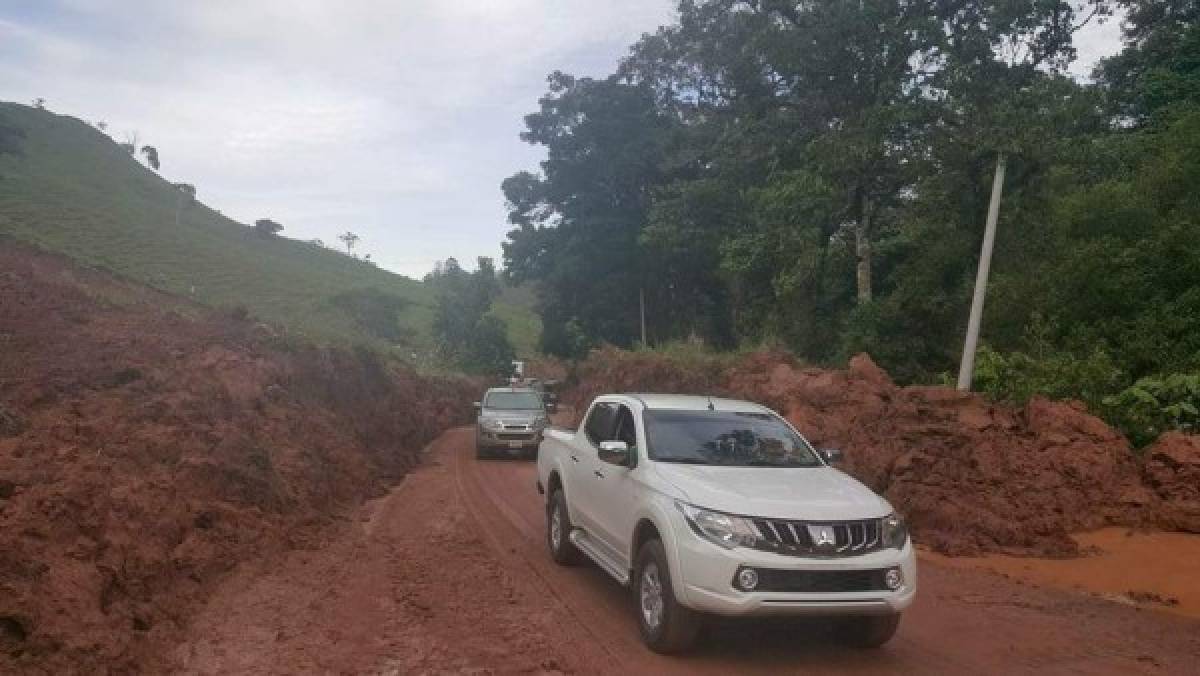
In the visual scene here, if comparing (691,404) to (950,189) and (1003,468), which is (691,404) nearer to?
(1003,468)

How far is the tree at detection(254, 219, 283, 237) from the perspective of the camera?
310 ft

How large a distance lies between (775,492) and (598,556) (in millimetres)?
2246

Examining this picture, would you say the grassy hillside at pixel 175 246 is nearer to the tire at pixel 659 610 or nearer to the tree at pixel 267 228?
the tree at pixel 267 228

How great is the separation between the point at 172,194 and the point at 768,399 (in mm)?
Result: 83358

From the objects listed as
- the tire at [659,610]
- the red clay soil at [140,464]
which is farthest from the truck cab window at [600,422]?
the red clay soil at [140,464]

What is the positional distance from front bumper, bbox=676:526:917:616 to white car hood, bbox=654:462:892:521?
11.3 inches

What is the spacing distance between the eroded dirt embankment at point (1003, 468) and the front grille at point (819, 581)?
5.43m

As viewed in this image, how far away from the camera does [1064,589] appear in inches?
369

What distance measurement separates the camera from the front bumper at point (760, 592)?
607cm

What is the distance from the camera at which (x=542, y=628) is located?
726 cm

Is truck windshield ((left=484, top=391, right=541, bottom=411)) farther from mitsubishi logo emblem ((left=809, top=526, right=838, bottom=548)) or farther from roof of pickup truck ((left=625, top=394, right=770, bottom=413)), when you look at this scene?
mitsubishi logo emblem ((left=809, top=526, right=838, bottom=548))

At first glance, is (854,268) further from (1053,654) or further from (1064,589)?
(1053,654)

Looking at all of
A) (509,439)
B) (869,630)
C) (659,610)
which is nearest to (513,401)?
(509,439)

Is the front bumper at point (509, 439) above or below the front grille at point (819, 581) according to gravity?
below
